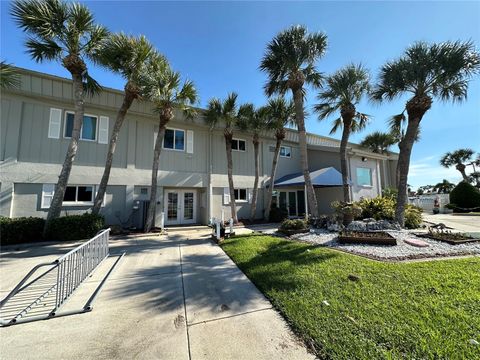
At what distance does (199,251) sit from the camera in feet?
26.4

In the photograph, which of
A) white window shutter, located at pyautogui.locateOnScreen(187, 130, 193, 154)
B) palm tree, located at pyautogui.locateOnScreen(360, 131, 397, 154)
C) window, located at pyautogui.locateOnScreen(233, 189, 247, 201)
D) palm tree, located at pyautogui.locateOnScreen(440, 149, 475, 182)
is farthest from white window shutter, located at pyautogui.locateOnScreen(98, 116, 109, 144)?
palm tree, located at pyautogui.locateOnScreen(440, 149, 475, 182)

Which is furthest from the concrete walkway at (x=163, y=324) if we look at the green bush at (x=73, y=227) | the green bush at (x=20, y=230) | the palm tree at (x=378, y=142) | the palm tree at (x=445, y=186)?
the palm tree at (x=445, y=186)

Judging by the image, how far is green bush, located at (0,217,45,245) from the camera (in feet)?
29.1

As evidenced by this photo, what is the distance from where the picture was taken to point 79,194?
11.9m

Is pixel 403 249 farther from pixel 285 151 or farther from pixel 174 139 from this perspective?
pixel 285 151

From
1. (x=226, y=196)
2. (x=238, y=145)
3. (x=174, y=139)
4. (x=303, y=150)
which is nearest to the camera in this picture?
(x=303, y=150)

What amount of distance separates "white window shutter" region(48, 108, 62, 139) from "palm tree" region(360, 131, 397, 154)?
2831 cm

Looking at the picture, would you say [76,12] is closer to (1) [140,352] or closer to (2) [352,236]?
(1) [140,352]

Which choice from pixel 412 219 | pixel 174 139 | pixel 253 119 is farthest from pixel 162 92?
pixel 412 219

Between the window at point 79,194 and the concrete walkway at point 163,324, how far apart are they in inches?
256

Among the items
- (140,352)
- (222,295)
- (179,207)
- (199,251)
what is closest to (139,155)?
(179,207)

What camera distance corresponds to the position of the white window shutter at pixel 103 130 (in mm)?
12570

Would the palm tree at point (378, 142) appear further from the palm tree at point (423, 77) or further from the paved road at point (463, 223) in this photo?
the palm tree at point (423, 77)

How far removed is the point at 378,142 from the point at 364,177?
28.7 feet
